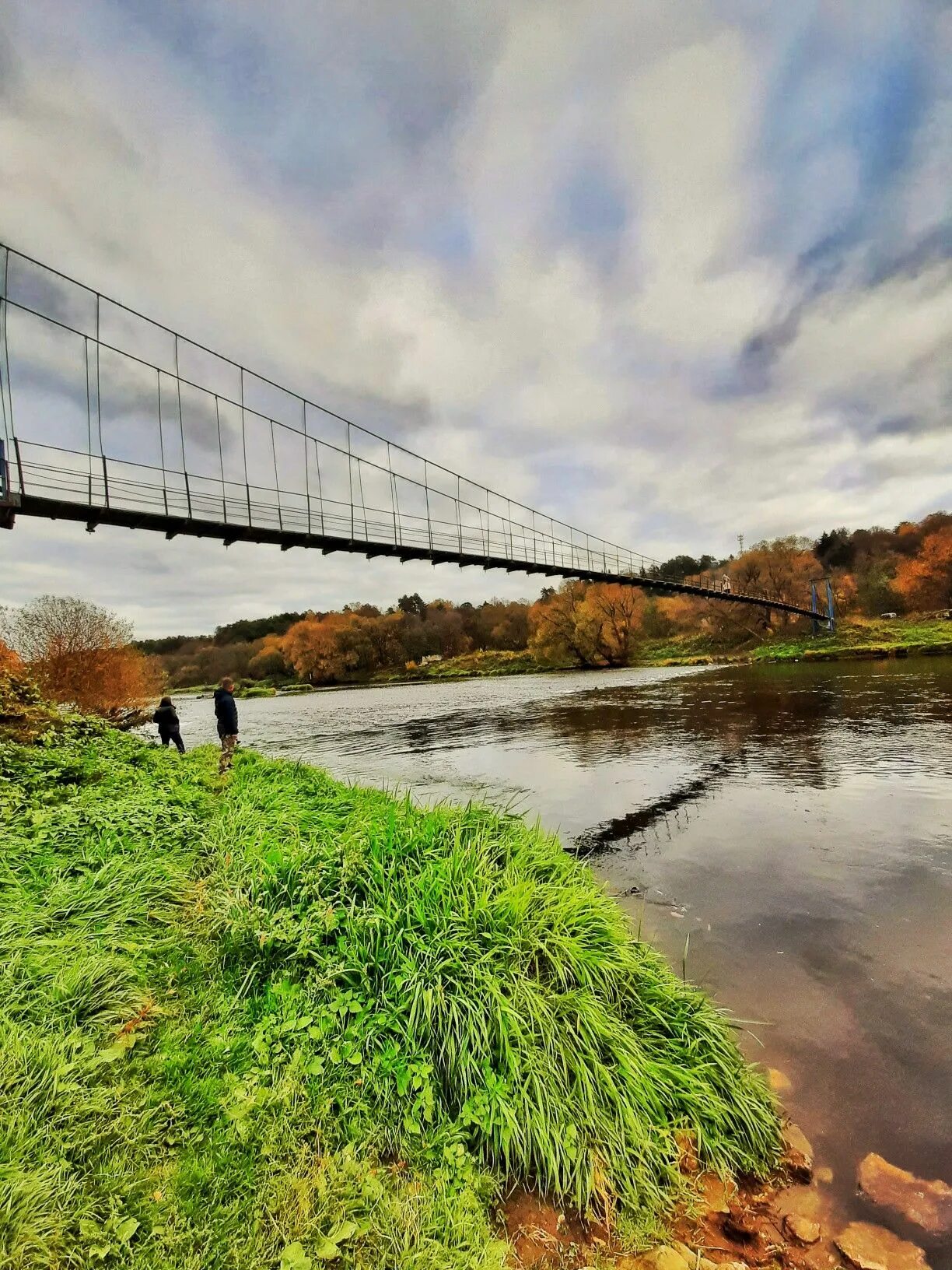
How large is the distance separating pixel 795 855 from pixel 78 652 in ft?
102

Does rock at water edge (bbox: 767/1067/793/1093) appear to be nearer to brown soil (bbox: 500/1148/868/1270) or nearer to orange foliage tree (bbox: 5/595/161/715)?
brown soil (bbox: 500/1148/868/1270)

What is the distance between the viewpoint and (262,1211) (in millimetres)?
2412

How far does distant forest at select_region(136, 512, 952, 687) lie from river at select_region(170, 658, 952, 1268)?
3413 cm

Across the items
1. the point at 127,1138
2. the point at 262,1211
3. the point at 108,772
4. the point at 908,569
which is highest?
the point at 908,569

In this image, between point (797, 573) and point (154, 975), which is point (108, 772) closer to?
point (154, 975)

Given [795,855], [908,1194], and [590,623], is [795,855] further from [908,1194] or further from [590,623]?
[590,623]

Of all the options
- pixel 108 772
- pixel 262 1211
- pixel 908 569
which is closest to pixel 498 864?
pixel 262 1211

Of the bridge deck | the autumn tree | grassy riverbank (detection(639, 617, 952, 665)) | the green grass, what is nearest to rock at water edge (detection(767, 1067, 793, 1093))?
the bridge deck

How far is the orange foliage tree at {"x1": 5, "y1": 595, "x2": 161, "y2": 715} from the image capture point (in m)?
26.4

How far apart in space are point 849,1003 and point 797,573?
8092cm

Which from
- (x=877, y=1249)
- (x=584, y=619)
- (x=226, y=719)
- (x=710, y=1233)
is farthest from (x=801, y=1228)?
(x=584, y=619)

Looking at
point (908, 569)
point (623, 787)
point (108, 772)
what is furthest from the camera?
point (908, 569)

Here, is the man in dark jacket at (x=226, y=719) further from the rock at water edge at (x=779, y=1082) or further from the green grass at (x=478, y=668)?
the green grass at (x=478, y=668)

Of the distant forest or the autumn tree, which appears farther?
the autumn tree
